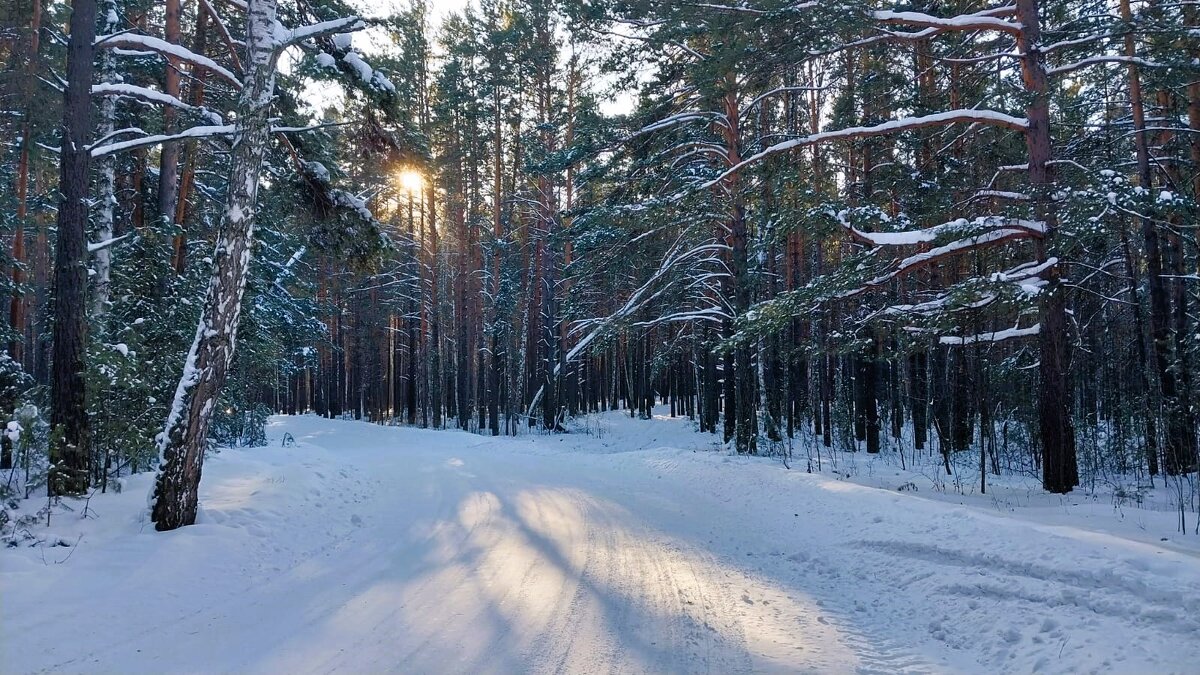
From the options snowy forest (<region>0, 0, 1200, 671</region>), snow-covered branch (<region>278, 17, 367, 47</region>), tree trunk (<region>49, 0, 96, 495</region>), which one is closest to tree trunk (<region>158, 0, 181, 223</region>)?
snowy forest (<region>0, 0, 1200, 671</region>)

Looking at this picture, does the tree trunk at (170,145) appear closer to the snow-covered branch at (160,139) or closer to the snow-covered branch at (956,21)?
the snow-covered branch at (160,139)

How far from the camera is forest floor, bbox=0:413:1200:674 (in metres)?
3.81

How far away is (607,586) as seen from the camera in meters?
5.21

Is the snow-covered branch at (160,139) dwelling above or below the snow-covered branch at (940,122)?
below

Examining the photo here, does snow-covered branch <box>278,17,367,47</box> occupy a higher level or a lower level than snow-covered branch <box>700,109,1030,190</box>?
higher

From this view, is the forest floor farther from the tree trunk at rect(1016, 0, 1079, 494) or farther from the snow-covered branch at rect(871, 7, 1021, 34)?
the snow-covered branch at rect(871, 7, 1021, 34)

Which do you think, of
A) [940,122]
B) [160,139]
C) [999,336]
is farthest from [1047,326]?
[160,139]

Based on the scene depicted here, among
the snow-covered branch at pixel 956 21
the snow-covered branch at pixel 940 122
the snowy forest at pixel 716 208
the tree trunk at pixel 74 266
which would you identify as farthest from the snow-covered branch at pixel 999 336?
the tree trunk at pixel 74 266

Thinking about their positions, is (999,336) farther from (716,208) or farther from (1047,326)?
(716,208)

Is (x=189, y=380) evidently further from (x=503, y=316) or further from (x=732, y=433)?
(x=503, y=316)

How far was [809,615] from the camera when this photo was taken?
474 centimetres

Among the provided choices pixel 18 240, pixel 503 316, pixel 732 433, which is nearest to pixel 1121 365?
pixel 732 433

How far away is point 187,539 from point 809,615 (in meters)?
5.87

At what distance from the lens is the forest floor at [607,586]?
381 centimetres
